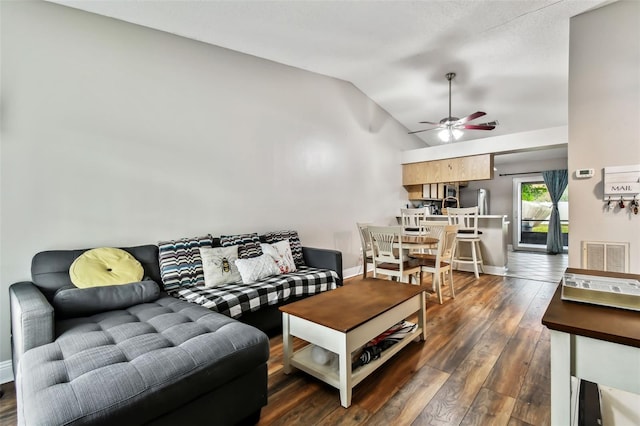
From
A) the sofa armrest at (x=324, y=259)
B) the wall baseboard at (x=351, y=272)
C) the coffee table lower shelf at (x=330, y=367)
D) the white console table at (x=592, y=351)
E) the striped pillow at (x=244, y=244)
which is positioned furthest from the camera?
the wall baseboard at (x=351, y=272)

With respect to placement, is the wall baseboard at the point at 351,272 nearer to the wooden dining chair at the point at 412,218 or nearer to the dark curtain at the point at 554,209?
the wooden dining chair at the point at 412,218

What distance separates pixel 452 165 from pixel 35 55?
18.3 ft

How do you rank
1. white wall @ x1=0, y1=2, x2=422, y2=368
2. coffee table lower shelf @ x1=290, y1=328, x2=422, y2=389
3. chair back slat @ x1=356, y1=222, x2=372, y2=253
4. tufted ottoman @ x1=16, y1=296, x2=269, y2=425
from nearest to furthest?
tufted ottoman @ x1=16, y1=296, x2=269, y2=425 → coffee table lower shelf @ x1=290, y1=328, x2=422, y2=389 → white wall @ x1=0, y1=2, x2=422, y2=368 → chair back slat @ x1=356, y1=222, x2=372, y2=253

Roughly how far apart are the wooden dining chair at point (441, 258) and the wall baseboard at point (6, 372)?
11.9 feet

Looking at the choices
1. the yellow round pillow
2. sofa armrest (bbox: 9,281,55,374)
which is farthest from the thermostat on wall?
sofa armrest (bbox: 9,281,55,374)

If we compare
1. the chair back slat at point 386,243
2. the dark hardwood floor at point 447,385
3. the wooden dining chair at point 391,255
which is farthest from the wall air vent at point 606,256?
the chair back slat at point 386,243

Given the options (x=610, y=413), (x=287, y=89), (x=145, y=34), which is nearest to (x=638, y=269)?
(x=610, y=413)

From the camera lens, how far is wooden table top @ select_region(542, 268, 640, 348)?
2.41 feet

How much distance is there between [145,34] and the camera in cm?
261

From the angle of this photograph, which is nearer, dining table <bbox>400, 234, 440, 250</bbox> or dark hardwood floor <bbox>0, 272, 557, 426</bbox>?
dark hardwood floor <bbox>0, 272, 557, 426</bbox>

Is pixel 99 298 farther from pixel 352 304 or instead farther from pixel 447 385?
pixel 447 385

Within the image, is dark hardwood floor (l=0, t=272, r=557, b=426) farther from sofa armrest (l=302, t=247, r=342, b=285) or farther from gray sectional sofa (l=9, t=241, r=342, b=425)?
sofa armrest (l=302, t=247, r=342, b=285)

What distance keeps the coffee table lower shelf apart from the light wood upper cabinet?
3.94m

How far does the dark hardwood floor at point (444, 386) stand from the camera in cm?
156
